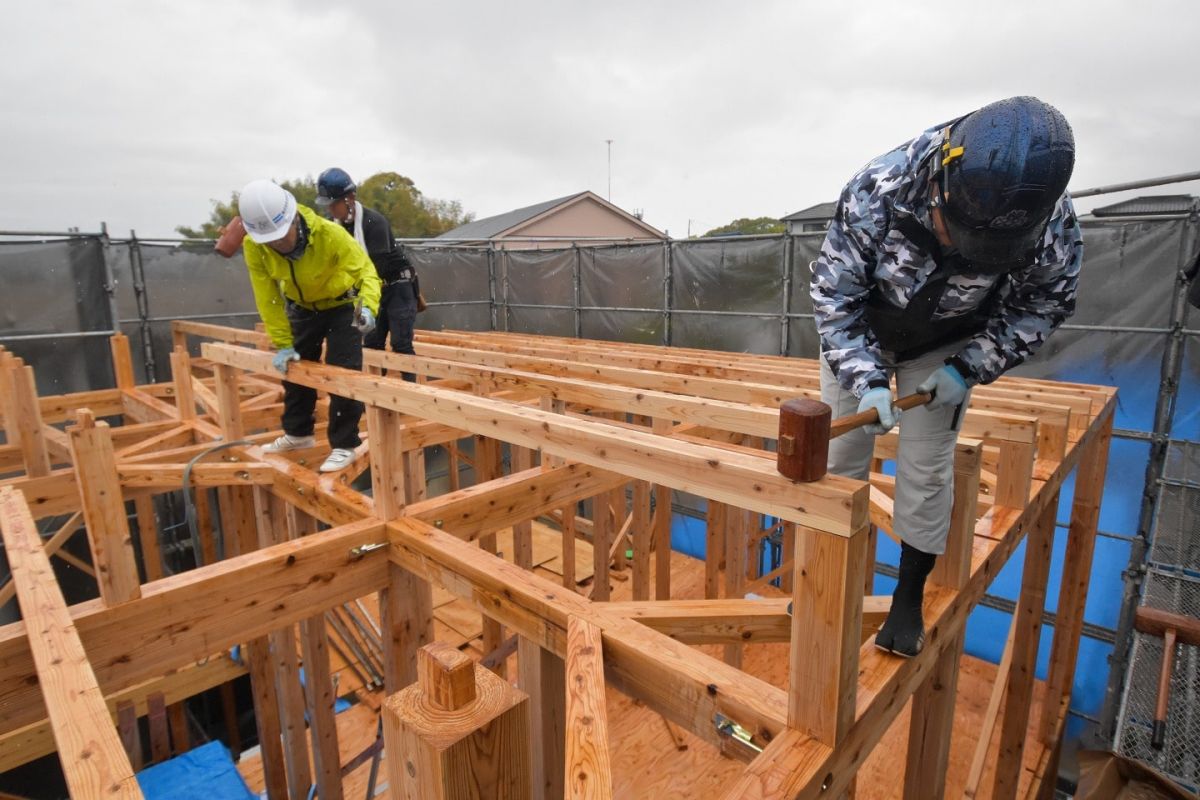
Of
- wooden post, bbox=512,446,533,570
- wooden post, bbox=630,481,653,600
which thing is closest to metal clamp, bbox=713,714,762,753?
wooden post, bbox=512,446,533,570

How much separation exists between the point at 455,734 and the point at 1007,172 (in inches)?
60.2

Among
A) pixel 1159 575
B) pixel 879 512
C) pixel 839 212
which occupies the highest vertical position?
pixel 839 212

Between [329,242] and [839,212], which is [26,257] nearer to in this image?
[329,242]

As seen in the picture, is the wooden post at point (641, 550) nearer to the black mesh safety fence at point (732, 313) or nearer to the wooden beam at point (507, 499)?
the wooden beam at point (507, 499)

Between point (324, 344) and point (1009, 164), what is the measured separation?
11.9ft

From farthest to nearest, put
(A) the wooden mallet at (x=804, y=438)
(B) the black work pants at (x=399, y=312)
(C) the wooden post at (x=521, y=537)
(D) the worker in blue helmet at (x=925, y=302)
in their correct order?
1. (B) the black work pants at (x=399, y=312)
2. (C) the wooden post at (x=521, y=537)
3. (D) the worker in blue helmet at (x=925, y=302)
4. (A) the wooden mallet at (x=804, y=438)

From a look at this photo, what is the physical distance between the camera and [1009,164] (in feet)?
4.58

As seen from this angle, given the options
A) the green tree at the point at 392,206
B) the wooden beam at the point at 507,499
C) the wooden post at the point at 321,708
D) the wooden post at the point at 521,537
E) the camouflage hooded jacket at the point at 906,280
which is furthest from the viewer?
the green tree at the point at 392,206

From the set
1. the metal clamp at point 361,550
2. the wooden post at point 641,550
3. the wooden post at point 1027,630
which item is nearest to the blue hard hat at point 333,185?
the metal clamp at point 361,550

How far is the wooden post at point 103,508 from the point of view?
79.9 inches

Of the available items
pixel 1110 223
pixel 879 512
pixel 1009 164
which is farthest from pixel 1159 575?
pixel 1009 164

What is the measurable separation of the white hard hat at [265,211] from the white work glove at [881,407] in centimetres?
267

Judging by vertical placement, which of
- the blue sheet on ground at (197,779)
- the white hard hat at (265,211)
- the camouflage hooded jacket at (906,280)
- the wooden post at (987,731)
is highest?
the white hard hat at (265,211)

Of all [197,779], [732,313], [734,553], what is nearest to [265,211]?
[734,553]
